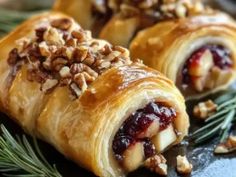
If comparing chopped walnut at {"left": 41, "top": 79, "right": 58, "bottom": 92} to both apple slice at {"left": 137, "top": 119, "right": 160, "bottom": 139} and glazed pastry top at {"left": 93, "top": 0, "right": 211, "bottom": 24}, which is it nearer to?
apple slice at {"left": 137, "top": 119, "right": 160, "bottom": 139}

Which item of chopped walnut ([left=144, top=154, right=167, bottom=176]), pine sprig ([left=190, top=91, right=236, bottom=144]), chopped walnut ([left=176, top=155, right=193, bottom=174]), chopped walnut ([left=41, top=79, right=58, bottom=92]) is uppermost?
chopped walnut ([left=41, top=79, right=58, bottom=92])

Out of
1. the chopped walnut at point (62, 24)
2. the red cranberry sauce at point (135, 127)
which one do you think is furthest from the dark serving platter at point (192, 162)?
the chopped walnut at point (62, 24)

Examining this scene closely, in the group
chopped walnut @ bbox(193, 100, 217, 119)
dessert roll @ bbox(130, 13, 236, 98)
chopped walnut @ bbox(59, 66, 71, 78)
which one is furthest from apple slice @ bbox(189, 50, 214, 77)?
chopped walnut @ bbox(59, 66, 71, 78)

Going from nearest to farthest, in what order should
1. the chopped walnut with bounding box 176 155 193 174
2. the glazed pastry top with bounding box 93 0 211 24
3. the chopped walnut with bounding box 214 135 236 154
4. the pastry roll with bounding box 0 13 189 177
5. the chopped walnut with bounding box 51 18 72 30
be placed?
the pastry roll with bounding box 0 13 189 177
the chopped walnut with bounding box 176 155 193 174
the chopped walnut with bounding box 214 135 236 154
the chopped walnut with bounding box 51 18 72 30
the glazed pastry top with bounding box 93 0 211 24

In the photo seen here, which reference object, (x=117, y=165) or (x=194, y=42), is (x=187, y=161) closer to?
(x=117, y=165)

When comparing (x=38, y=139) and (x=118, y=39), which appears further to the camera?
(x=118, y=39)

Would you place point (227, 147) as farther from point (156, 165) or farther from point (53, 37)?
point (53, 37)

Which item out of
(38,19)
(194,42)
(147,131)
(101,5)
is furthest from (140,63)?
(101,5)

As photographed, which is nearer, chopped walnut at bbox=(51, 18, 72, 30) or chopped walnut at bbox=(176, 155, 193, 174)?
chopped walnut at bbox=(176, 155, 193, 174)
